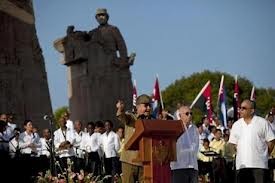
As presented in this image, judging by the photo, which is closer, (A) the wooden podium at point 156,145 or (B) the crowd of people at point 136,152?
(A) the wooden podium at point 156,145

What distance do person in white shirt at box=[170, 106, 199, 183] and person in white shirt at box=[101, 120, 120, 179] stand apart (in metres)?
7.82

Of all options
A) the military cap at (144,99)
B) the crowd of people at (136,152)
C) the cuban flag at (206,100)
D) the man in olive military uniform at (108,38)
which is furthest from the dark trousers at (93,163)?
the military cap at (144,99)

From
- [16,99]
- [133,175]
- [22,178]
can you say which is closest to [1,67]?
[16,99]

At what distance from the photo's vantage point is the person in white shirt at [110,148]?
17.2 m

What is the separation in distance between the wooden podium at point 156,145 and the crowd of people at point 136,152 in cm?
94

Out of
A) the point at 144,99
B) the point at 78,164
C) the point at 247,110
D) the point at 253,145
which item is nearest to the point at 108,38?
the point at 78,164

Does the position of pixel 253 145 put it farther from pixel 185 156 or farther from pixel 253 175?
pixel 185 156

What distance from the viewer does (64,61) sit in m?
23.7

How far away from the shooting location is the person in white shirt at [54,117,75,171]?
1555 centimetres

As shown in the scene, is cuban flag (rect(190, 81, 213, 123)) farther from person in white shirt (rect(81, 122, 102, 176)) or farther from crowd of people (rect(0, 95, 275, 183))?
person in white shirt (rect(81, 122, 102, 176))

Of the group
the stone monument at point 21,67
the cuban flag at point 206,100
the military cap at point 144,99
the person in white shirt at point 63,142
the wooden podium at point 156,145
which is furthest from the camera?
the cuban flag at point 206,100

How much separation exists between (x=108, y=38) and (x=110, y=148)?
6624 mm

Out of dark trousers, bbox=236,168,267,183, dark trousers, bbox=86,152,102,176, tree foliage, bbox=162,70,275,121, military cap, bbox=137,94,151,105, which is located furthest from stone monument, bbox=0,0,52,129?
tree foliage, bbox=162,70,275,121

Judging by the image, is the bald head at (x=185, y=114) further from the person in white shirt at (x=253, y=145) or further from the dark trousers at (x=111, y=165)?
the dark trousers at (x=111, y=165)
